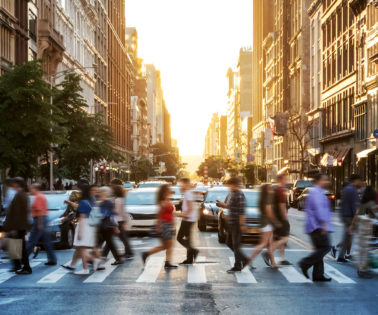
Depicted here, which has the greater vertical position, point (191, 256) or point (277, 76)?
point (277, 76)

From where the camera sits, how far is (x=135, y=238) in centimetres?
2355

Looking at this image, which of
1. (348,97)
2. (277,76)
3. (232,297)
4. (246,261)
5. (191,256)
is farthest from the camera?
(277,76)

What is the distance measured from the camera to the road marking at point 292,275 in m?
13.1

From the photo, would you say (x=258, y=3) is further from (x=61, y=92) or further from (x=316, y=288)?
(x=316, y=288)

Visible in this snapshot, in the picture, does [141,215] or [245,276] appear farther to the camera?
[141,215]

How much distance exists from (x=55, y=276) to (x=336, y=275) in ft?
17.9

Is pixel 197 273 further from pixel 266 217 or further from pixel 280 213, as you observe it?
pixel 280 213

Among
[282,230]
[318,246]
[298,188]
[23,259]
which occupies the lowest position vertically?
[23,259]

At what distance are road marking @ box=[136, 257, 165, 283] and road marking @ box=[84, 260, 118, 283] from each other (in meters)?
0.70

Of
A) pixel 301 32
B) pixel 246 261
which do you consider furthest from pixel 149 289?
pixel 301 32

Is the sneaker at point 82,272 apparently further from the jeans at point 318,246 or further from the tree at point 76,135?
the tree at point 76,135

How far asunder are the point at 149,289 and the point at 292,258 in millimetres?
5908

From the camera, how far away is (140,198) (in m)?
25.1

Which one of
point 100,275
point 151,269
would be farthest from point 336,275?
point 100,275
